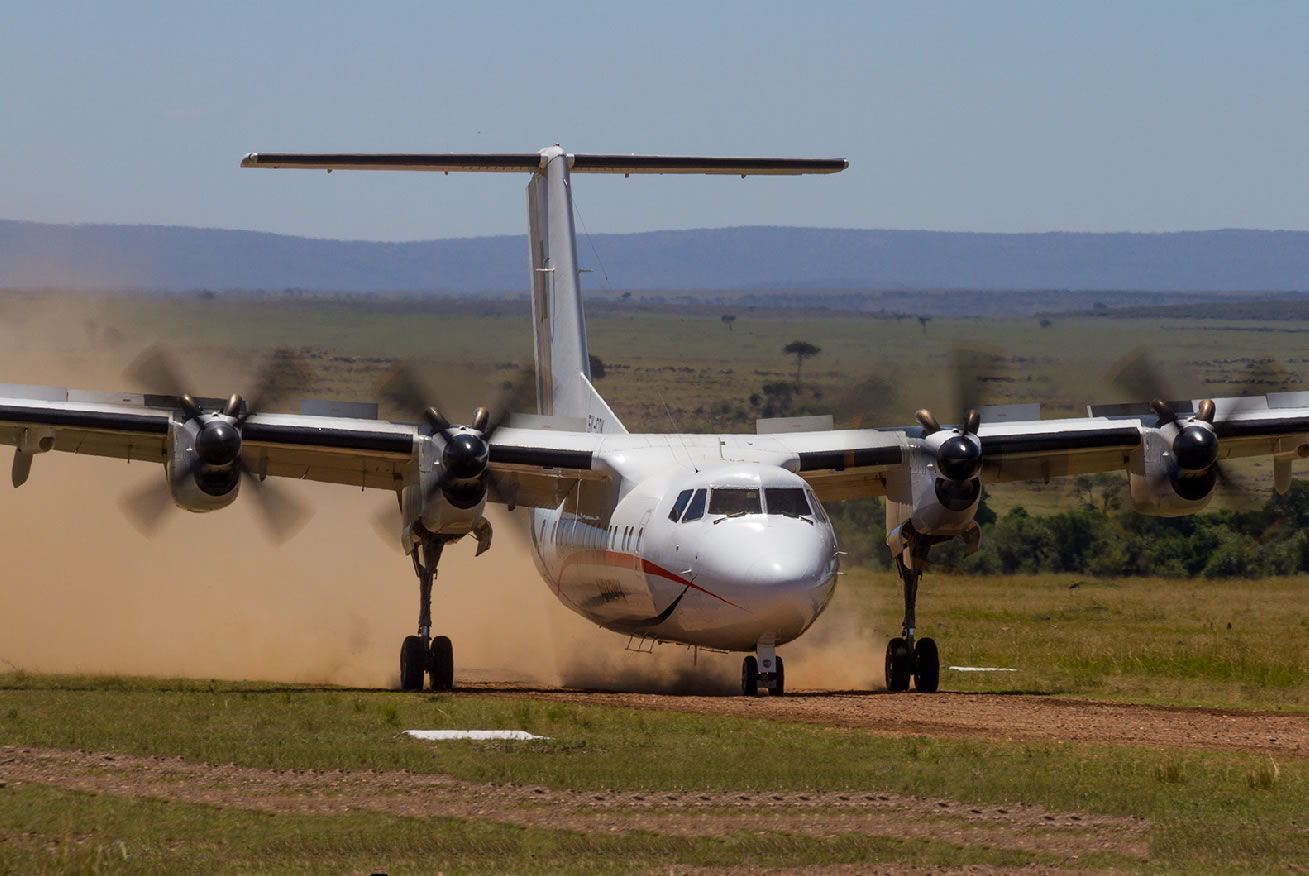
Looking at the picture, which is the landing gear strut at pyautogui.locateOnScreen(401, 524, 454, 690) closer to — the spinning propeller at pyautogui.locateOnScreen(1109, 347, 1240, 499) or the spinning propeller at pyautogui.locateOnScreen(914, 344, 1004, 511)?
the spinning propeller at pyautogui.locateOnScreen(914, 344, 1004, 511)

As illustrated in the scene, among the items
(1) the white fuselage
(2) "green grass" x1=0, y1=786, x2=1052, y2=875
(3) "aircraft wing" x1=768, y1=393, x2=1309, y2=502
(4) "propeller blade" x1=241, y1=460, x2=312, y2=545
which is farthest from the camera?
(3) "aircraft wing" x1=768, y1=393, x2=1309, y2=502

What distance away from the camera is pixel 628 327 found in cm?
17438

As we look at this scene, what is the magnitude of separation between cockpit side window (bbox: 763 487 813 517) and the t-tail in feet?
19.7

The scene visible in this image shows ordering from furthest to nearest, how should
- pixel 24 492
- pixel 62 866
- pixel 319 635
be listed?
pixel 24 492
pixel 319 635
pixel 62 866

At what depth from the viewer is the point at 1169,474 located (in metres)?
24.1

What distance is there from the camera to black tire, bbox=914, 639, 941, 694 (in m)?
25.3

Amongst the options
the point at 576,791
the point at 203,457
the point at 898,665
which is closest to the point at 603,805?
the point at 576,791

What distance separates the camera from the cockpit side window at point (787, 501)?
853 inches

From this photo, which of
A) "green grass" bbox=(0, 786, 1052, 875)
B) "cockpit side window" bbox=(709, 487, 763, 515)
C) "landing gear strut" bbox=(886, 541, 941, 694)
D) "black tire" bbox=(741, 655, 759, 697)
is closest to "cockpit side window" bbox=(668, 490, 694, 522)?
"cockpit side window" bbox=(709, 487, 763, 515)

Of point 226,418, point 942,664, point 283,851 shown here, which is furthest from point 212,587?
point 283,851

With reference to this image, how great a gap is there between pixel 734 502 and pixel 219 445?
613cm

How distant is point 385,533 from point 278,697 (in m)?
4.60

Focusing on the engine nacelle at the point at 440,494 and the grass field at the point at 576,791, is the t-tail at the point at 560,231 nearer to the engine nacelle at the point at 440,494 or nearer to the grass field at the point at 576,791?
the engine nacelle at the point at 440,494

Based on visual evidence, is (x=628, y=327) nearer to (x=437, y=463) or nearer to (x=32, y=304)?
(x=32, y=304)
